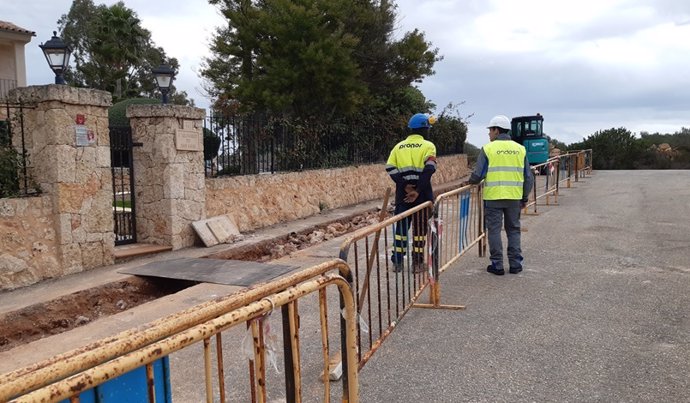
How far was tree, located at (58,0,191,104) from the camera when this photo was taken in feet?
103

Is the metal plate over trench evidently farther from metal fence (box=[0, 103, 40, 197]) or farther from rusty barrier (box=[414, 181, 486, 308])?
rusty barrier (box=[414, 181, 486, 308])

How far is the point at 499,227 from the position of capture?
6602 mm

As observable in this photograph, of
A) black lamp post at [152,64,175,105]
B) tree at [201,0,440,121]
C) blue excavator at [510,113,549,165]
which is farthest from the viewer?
blue excavator at [510,113,549,165]

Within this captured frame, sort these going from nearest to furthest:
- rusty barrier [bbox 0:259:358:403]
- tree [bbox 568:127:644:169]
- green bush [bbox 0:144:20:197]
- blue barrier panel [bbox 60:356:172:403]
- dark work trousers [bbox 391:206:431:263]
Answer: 1. rusty barrier [bbox 0:259:358:403]
2. blue barrier panel [bbox 60:356:172:403]
3. dark work trousers [bbox 391:206:431:263]
4. green bush [bbox 0:144:20:197]
5. tree [bbox 568:127:644:169]

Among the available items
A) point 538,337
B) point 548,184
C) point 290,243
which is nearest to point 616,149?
point 548,184

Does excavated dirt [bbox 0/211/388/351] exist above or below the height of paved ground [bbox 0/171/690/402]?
below

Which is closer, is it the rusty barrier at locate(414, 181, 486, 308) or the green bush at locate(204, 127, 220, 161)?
the rusty barrier at locate(414, 181, 486, 308)

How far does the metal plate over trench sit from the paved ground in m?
0.39

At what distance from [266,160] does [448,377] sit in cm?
874

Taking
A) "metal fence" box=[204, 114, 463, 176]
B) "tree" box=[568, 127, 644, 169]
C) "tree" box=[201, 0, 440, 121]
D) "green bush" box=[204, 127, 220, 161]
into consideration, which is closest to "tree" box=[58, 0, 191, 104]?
"tree" box=[201, 0, 440, 121]

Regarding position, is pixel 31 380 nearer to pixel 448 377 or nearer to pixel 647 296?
pixel 448 377

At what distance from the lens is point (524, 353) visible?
164 inches

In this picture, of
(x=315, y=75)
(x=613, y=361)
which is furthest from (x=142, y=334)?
(x=315, y=75)

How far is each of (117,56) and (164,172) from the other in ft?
85.5
